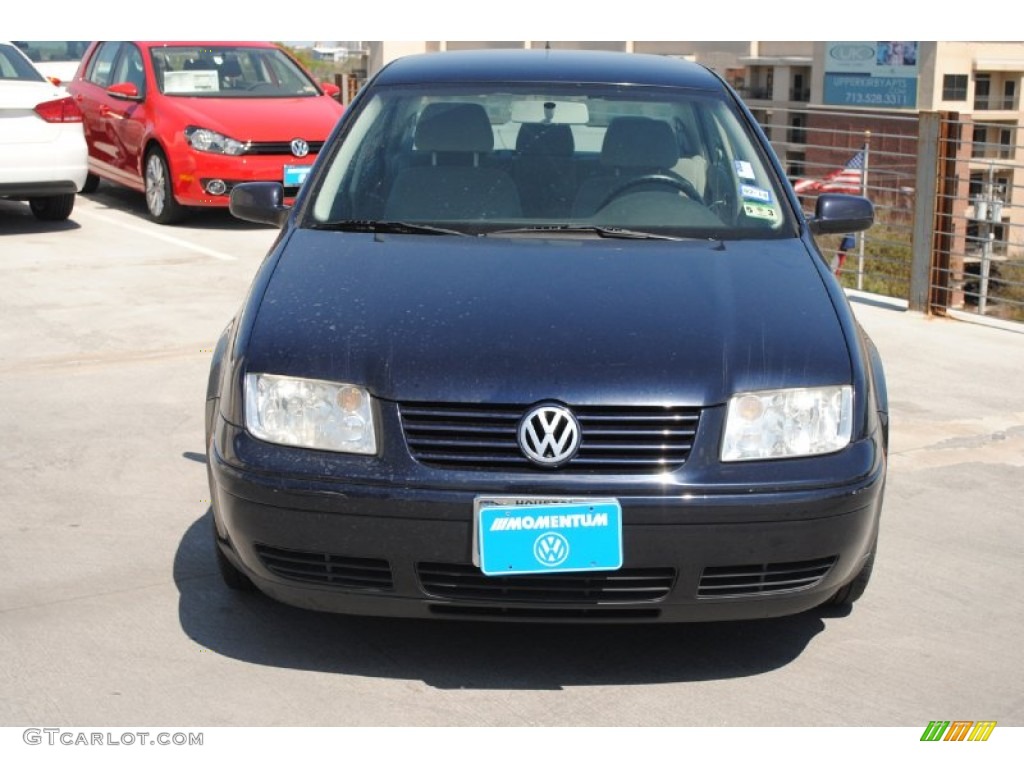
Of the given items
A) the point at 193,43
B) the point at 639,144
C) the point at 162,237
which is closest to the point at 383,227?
the point at 639,144

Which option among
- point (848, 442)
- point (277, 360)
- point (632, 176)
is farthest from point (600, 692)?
point (632, 176)

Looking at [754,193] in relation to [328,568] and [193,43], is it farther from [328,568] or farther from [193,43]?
[193,43]

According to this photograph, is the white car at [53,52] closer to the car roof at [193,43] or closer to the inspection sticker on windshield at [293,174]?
the car roof at [193,43]

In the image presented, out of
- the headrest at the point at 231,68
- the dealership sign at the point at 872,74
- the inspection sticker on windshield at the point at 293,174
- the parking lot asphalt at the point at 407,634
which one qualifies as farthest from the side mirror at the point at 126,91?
the dealership sign at the point at 872,74

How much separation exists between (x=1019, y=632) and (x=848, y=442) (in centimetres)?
101

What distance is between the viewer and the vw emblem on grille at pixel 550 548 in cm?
373

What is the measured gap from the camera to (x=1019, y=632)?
14.9 feet

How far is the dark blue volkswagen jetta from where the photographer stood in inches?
148

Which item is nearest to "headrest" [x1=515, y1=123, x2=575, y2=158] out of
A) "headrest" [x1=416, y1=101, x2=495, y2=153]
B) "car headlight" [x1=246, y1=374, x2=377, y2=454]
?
"headrest" [x1=416, y1=101, x2=495, y2=153]

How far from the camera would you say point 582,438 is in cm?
379
